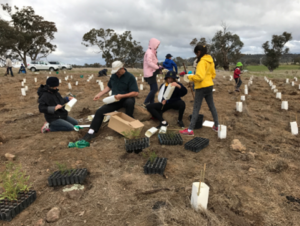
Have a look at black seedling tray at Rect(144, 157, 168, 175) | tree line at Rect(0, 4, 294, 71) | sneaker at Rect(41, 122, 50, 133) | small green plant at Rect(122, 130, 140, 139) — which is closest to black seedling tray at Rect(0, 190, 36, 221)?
black seedling tray at Rect(144, 157, 168, 175)

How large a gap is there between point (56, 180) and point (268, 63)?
49.0m

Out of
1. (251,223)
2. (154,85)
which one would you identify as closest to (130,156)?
(251,223)

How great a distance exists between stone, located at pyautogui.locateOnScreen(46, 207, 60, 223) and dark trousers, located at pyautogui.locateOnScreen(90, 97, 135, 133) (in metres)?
2.21

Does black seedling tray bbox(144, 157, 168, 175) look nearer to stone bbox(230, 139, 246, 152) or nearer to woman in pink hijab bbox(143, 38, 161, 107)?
stone bbox(230, 139, 246, 152)

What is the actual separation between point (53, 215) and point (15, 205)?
0.43 m

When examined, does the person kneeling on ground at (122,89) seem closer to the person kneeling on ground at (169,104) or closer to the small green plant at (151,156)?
the person kneeling on ground at (169,104)

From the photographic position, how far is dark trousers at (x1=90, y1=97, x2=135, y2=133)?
4216 millimetres

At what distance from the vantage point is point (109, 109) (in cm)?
440

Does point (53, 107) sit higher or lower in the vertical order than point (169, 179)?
higher

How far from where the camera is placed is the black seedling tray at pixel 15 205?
1986 millimetres

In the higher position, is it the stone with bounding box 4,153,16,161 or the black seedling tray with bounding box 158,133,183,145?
the black seedling tray with bounding box 158,133,183,145

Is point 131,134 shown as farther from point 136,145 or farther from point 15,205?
point 15,205

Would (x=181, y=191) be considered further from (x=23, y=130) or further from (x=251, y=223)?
(x=23, y=130)

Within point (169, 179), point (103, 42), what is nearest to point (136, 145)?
point (169, 179)
